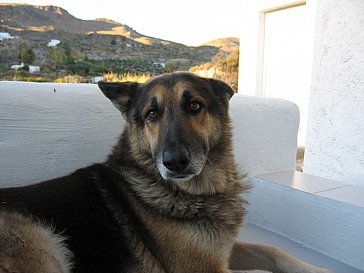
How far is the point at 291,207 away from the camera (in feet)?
7.98

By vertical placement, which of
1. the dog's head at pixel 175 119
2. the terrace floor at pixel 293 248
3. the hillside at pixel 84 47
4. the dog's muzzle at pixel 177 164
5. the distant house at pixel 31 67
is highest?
the hillside at pixel 84 47

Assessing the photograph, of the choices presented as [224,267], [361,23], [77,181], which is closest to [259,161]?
[224,267]

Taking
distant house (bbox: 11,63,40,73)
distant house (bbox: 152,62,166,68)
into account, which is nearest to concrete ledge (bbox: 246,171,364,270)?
distant house (bbox: 11,63,40,73)

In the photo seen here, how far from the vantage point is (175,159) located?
5.10 feet

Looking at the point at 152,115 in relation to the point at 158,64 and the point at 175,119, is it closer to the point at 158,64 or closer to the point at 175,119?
the point at 175,119

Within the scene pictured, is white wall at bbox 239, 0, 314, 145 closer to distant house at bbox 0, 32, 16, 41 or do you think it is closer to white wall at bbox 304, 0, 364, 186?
white wall at bbox 304, 0, 364, 186

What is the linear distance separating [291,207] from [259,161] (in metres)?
0.71

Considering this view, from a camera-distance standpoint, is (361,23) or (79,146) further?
(361,23)

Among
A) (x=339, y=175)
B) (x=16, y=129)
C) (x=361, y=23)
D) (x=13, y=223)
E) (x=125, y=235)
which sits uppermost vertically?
(x=361, y=23)

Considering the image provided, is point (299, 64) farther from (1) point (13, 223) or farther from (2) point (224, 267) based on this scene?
(1) point (13, 223)

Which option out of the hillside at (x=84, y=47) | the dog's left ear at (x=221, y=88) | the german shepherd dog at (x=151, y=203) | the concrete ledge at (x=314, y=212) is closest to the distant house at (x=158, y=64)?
the hillside at (x=84, y=47)

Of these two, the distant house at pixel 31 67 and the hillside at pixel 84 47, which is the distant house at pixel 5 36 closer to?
the hillside at pixel 84 47

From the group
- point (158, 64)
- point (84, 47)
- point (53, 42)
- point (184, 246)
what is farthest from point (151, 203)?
point (84, 47)

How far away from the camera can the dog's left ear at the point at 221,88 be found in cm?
196
